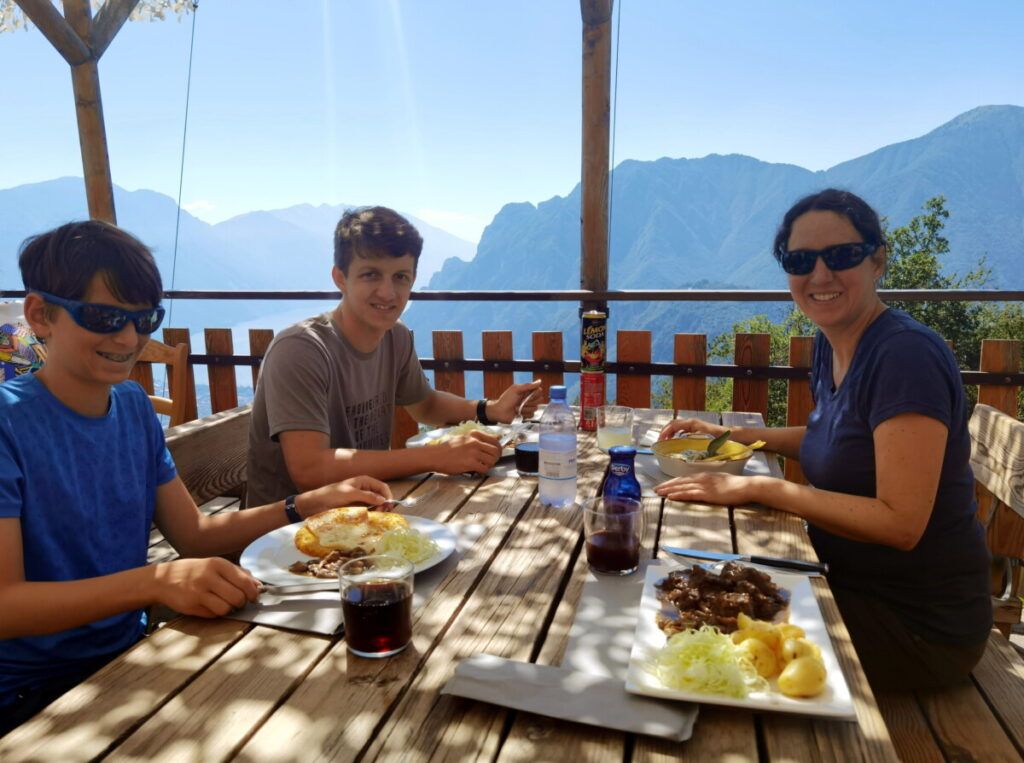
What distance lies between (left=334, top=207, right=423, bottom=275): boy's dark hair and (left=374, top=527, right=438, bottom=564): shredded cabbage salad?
1263 mm

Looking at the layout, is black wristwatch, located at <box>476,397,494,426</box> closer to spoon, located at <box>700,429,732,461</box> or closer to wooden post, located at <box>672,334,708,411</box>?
spoon, located at <box>700,429,732,461</box>

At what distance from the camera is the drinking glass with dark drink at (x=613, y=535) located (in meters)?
1.27

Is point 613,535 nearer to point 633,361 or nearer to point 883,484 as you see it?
point 883,484

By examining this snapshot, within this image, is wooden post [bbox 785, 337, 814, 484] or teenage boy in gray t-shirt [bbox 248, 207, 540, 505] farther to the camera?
wooden post [bbox 785, 337, 814, 484]

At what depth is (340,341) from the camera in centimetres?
236

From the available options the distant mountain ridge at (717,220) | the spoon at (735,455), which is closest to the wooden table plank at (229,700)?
the spoon at (735,455)

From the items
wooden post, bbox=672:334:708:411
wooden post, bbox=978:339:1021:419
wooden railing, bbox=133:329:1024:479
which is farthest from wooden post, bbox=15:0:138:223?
wooden post, bbox=978:339:1021:419

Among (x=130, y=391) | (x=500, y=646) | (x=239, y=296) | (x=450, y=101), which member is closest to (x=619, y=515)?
(x=500, y=646)

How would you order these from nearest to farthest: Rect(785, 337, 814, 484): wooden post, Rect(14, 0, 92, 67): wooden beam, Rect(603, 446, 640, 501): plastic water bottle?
Rect(603, 446, 640, 501): plastic water bottle
Rect(785, 337, 814, 484): wooden post
Rect(14, 0, 92, 67): wooden beam

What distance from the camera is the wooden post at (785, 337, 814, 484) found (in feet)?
13.3

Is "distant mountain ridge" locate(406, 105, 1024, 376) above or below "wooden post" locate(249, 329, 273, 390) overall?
above

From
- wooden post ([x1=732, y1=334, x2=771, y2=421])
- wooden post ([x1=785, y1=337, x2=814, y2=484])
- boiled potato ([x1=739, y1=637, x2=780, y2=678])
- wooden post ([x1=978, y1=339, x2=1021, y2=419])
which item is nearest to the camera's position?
boiled potato ([x1=739, y1=637, x2=780, y2=678])

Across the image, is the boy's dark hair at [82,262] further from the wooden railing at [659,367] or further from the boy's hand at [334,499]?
the wooden railing at [659,367]

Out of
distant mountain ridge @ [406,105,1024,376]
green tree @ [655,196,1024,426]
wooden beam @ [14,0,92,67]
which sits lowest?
green tree @ [655,196,1024,426]
